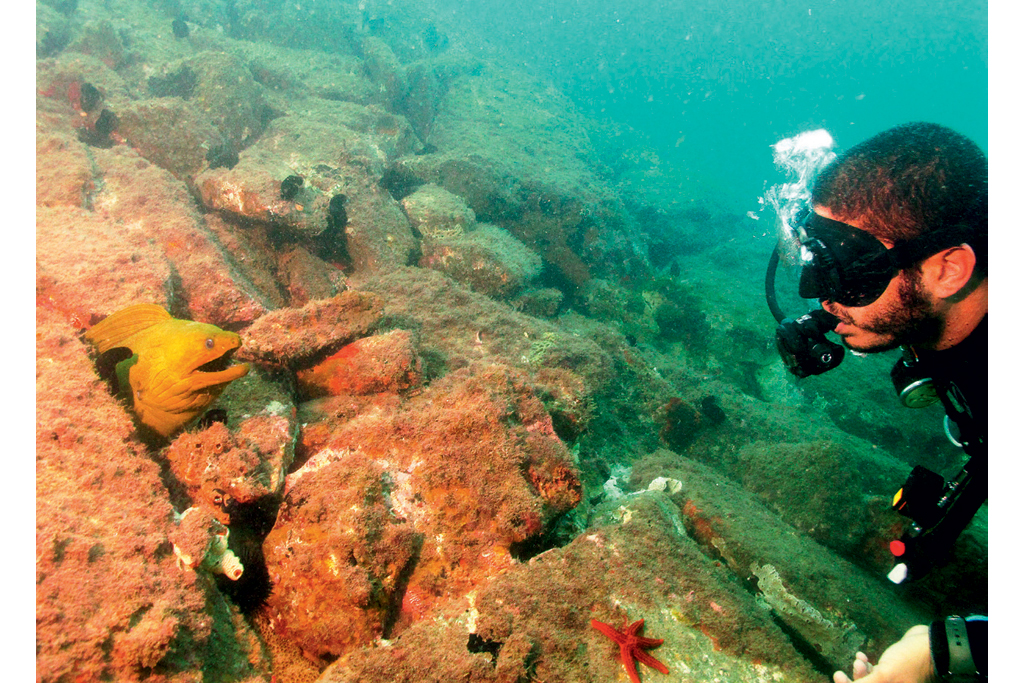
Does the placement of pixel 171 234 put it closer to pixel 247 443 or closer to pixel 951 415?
pixel 247 443

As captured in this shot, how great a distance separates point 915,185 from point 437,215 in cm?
742

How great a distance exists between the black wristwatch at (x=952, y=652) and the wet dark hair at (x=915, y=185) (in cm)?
A: 166

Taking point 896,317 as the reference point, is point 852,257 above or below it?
above

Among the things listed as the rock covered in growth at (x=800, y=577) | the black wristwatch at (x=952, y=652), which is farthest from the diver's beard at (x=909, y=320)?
the rock covered in growth at (x=800, y=577)

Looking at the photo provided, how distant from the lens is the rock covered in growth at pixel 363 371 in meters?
3.92

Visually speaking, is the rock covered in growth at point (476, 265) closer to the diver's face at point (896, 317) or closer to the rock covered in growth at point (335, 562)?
the rock covered in growth at point (335, 562)

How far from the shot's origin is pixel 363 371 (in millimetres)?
3924

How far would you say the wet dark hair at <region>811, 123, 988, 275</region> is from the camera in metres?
1.96

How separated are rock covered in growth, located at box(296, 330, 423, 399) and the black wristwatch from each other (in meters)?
3.71

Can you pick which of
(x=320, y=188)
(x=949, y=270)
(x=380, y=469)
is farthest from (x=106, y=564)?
(x=320, y=188)

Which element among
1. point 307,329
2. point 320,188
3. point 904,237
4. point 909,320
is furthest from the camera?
point 320,188

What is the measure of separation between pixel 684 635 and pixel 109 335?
4608 millimetres

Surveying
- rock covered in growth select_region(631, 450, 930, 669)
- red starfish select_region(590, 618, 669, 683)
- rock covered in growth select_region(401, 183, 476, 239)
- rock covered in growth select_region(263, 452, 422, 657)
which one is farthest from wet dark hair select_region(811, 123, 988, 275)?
rock covered in growth select_region(401, 183, 476, 239)

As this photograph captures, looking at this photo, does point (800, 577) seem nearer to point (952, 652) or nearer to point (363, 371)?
point (952, 652)
